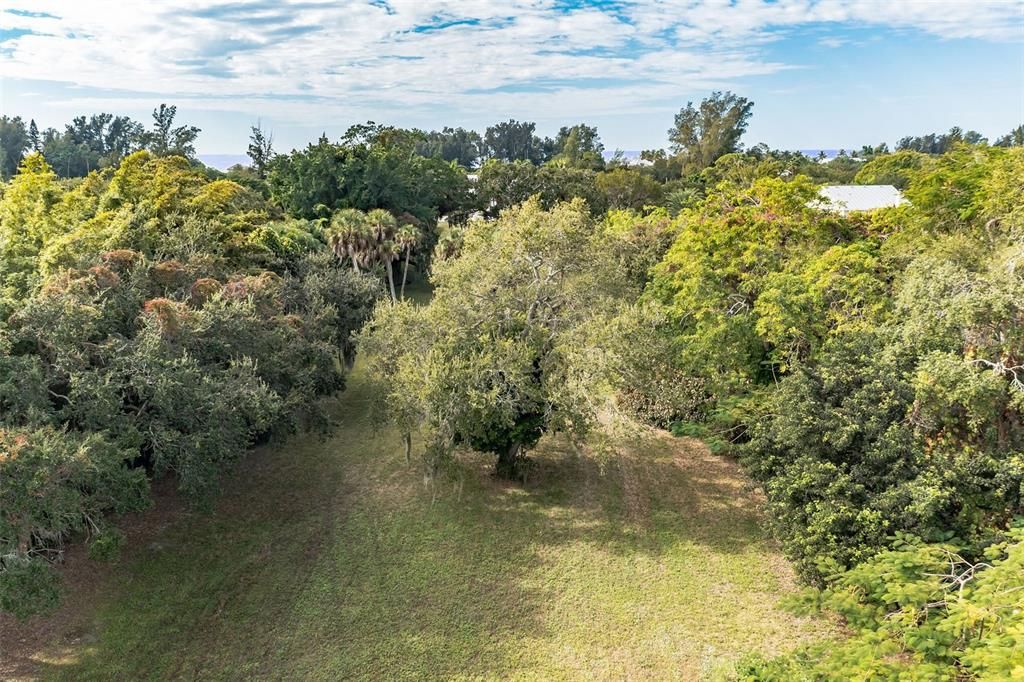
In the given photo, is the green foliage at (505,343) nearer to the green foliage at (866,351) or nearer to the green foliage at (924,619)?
the green foliage at (866,351)

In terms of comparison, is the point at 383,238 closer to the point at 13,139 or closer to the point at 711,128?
the point at 711,128

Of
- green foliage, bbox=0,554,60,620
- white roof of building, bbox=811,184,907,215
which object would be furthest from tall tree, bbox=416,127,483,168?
green foliage, bbox=0,554,60,620

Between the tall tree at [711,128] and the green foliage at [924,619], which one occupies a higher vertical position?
the tall tree at [711,128]

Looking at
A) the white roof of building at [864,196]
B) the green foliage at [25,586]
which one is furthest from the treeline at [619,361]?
the white roof of building at [864,196]

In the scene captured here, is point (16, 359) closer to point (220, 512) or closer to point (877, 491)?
point (220, 512)

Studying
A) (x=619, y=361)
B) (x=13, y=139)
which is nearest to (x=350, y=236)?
(x=619, y=361)
